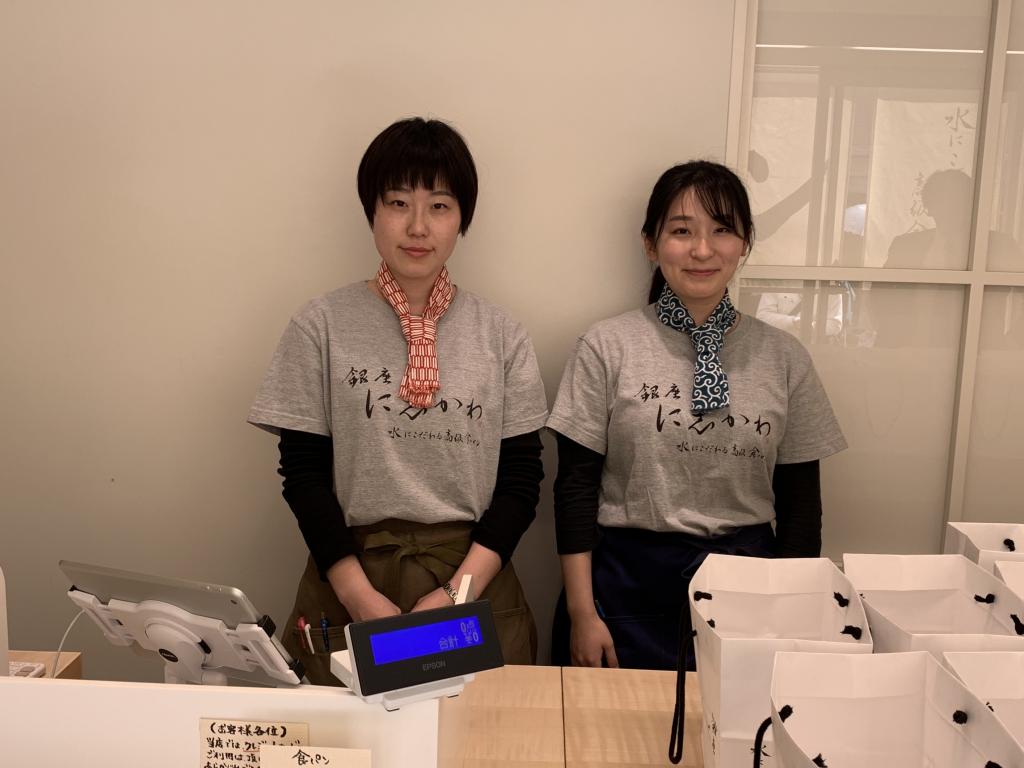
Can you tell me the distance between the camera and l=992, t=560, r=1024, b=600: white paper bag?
1200 millimetres

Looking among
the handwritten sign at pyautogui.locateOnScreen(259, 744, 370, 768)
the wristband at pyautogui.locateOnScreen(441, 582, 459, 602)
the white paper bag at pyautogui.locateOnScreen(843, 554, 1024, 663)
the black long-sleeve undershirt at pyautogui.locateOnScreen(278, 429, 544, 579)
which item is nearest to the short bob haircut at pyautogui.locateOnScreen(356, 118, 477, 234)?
the black long-sleeve undershirt at pyautogui.locateOnScreen(278, 429, 544, 579)

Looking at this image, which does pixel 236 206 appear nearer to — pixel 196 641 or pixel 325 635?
pixel 325 635

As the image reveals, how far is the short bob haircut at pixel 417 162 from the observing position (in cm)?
188

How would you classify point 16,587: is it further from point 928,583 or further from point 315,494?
point 928,583

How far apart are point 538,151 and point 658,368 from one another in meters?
0.67

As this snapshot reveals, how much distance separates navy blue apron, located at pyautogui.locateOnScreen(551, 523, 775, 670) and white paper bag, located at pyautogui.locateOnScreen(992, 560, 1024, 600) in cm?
74

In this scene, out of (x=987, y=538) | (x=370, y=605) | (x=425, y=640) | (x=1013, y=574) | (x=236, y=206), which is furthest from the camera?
(x=236, y=206)

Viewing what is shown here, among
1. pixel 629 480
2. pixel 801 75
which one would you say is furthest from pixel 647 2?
pixel 629 480

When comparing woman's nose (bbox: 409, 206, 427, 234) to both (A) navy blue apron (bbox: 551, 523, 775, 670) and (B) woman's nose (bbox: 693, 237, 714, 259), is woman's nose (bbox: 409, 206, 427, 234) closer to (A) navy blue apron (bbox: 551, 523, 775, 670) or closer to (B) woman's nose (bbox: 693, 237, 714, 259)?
(B) woman's nose (bbox: 693, 237, 714, 259)

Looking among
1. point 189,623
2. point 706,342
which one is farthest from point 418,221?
point 189,623

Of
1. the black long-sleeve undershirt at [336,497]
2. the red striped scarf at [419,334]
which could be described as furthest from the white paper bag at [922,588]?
the red striped scarf at [419,334]

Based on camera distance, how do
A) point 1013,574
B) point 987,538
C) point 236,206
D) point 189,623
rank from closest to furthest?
point 189,623
point 1013,574
point 987,538
point 236,206

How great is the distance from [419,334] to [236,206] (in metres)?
0.70

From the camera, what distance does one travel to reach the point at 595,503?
2020mm
